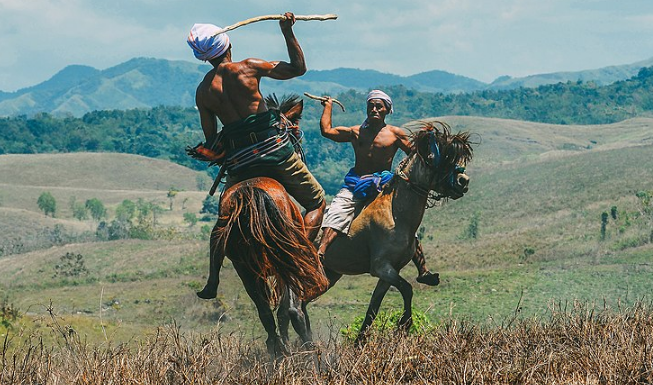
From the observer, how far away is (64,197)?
3725 inches

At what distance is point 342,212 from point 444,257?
25.1 m

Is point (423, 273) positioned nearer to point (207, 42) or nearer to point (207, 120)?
point (207, 120)

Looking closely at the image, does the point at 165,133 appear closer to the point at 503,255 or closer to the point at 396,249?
the point at 503,255

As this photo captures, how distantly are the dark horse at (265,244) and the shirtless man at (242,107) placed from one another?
0.17 metres

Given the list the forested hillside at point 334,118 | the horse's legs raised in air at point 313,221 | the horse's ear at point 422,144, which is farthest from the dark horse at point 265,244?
the forested hillside at point 334,118

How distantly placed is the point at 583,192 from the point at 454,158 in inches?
1863

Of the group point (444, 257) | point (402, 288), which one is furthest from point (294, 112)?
point (444, 257)

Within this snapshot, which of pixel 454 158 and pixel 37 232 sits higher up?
pixel 454 158

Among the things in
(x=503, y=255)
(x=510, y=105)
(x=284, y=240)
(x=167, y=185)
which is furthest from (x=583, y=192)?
(x=510, y=105)

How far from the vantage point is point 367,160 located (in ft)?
28.0

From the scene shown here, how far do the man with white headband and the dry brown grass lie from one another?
1475 mm

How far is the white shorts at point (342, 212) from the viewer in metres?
Result: 8.29

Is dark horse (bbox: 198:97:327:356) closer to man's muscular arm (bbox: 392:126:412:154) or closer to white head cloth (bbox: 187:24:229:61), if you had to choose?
white head cloth (bbox: 187:24:229:61)

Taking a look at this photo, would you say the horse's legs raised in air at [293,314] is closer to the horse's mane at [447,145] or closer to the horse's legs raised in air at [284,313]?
the horse's legs raised in air at [284,313]
